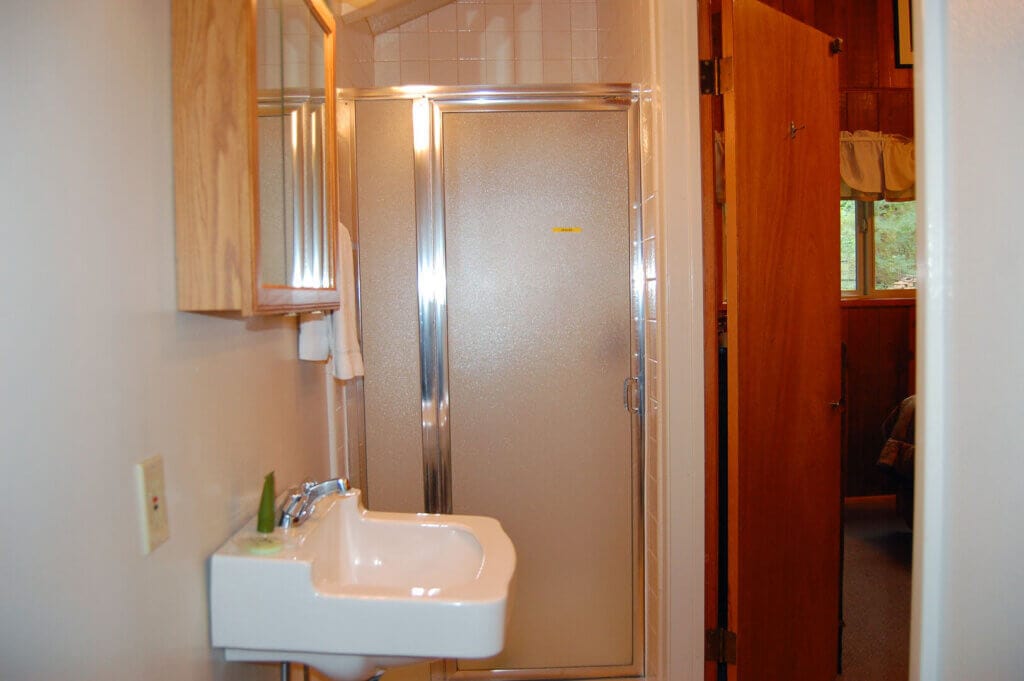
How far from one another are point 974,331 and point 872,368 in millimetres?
3541

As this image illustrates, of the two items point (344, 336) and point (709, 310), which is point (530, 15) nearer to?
point (709, 310)

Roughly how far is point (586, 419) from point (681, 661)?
2.49 ft

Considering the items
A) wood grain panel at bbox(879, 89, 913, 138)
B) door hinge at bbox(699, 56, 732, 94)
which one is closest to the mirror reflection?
door hinge at bbox(699, 56, 732, 94)

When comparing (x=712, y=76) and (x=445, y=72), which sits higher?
(x=445, y=72)

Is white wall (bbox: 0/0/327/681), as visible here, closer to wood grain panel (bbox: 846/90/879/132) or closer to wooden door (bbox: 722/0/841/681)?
wooden door (bbox: 722/0/841/681)

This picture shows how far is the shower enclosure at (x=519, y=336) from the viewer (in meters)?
2.08

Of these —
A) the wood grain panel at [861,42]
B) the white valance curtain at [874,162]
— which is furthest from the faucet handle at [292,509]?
the wood grain panel at [861,42]

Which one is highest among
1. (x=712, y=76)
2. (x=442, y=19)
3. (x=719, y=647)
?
(x=442, y=19)

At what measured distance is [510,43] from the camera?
8.50 feet

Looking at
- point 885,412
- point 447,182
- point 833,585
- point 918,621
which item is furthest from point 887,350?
point 918,621

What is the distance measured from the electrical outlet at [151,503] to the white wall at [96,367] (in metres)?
0.01

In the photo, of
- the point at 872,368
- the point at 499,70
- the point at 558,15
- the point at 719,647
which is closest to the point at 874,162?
the point at 872,368

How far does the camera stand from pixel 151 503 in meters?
0.85

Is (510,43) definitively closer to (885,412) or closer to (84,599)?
(84,599)
